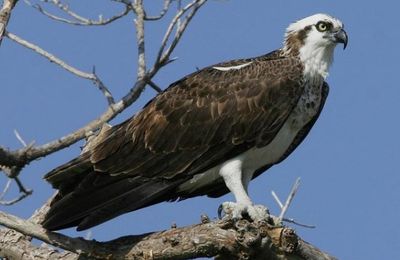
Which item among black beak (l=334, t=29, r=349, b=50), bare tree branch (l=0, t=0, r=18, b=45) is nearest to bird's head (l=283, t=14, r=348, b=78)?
black beak (l=334, t=29, r=349, b=50)

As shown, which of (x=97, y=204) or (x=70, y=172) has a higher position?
(x=70, y=172)

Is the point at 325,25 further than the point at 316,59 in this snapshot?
Yes

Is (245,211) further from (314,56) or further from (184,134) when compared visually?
(314,56)

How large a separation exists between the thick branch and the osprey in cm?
44

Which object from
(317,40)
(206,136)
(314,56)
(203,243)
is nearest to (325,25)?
(317,40)

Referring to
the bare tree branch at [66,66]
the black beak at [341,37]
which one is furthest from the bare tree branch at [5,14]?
the black beak at [341,37]

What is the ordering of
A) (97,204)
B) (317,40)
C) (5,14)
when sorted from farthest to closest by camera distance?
(317,40) → (5,14) → (97,204)

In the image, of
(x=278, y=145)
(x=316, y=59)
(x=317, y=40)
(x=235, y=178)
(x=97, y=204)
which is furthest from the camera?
(x=317, y=40)

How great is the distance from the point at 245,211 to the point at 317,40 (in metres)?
1.95

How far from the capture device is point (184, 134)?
26.9ft

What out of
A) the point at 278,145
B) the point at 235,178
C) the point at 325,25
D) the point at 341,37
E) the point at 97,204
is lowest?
the point at 97,204

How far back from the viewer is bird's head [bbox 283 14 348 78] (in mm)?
8523

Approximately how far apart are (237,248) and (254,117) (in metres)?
1.43

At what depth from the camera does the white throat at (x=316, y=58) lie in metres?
8.41
